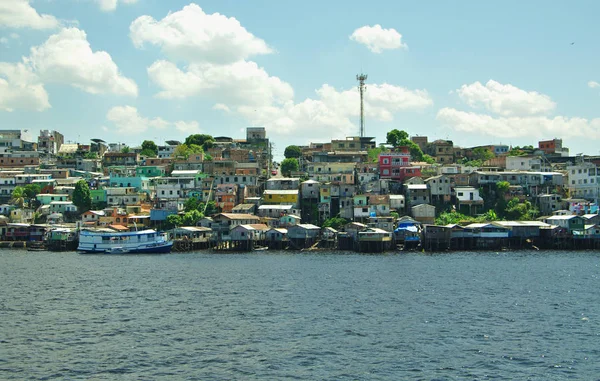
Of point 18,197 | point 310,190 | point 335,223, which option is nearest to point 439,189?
point 335,223

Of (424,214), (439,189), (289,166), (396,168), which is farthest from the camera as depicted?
(289,166)

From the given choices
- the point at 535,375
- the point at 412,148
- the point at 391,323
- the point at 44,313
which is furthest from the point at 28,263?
the point at 412,148

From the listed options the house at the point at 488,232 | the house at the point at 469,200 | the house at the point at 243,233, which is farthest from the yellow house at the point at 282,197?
the house at the point at 488,232

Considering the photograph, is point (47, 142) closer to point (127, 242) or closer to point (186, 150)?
point (186, 150)

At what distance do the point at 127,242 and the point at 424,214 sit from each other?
149 feet

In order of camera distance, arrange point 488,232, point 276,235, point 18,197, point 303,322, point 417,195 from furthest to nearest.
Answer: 1. point 18,197
2. point 417,195
3. point 276,235
4. point 488,232
5. point 303,322

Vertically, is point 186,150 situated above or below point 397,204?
above

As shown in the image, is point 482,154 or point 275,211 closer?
point 275,211

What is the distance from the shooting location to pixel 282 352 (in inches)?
1474

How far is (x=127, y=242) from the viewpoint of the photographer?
98.5 m

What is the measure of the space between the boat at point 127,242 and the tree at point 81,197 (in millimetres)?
21229

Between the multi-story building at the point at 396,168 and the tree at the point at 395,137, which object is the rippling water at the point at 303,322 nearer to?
the multi-story building at the point at 396,168

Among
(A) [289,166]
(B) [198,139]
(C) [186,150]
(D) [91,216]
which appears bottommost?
(D) [91,216]

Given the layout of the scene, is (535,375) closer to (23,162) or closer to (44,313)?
(44,313)
